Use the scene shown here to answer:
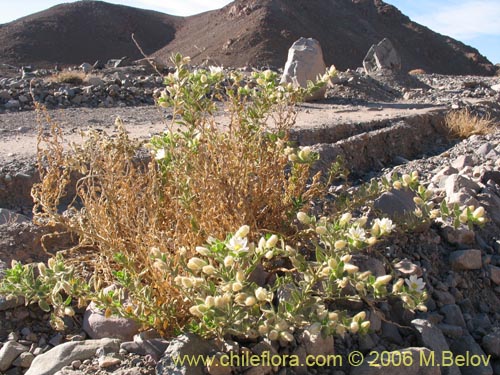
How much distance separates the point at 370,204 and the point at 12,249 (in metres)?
1.85

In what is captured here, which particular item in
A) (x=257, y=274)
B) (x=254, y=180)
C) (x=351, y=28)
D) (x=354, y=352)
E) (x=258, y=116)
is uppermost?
(x=351, y=28)

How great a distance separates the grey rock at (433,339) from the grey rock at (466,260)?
2.15 ft

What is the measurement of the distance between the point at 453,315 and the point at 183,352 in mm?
1364

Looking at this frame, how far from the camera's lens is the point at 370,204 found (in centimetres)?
296

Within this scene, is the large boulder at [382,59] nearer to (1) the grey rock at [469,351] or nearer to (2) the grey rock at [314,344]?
(1) the grey rock at [469,351]

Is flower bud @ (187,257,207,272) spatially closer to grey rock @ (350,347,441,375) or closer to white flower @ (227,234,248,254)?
white flower @ (227,234,248,254)

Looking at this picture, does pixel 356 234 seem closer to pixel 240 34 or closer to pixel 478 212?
pixel 478 212

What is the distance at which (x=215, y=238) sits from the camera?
1892 mm

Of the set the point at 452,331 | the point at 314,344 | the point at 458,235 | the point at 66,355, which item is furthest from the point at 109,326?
the point at 458,235

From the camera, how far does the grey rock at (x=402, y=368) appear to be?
2.10 m

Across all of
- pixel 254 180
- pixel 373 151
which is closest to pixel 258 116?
pixel 254 180

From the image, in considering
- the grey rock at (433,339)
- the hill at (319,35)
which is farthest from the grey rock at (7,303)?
the hill at (319,35)

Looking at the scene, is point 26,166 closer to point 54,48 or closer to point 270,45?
point 270,45

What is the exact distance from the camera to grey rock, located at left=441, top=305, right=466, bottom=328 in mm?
2611
